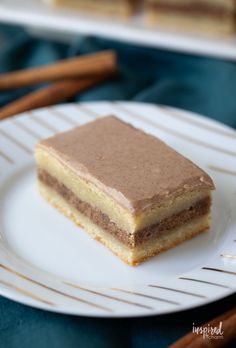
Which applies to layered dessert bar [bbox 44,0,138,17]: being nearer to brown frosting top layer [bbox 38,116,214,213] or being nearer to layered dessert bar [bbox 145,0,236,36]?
layered dessert bar [bbox 145,0,236,36]

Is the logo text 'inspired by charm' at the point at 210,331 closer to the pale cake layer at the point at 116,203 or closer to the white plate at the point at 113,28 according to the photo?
the pale cake layer at the point at 116,203

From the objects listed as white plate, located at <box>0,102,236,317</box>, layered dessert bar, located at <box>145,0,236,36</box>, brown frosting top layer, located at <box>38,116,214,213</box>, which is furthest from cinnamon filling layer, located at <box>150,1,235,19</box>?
brown frosting top layer, located at <box>38,116,214,213</box>

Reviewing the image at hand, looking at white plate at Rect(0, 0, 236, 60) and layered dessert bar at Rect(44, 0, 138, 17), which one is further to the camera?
layered dessert bar at Rect(44, 0, 138, 17)

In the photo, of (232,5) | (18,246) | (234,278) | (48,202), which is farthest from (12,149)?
(232,5)

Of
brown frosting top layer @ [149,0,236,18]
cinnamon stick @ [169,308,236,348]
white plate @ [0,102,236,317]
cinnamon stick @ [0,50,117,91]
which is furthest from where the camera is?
brown frosting top layer @ [149,0,236,18]

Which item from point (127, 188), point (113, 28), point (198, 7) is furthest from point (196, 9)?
point (127, 188)

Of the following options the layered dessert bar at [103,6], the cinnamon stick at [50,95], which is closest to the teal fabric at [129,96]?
the cinnamon stick at [50,95]

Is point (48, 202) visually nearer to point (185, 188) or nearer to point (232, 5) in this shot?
point (185, 188)
